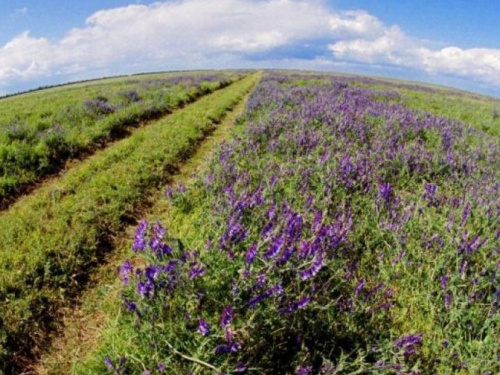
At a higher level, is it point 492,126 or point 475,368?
point 492,126

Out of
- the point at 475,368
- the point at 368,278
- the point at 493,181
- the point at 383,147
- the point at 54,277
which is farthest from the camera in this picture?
the point at 383,147

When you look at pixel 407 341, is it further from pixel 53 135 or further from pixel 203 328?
pixel 53 135

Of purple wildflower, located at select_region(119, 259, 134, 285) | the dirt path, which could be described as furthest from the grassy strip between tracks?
purple wildflower, located at select_region(119, 259, 134, 285)

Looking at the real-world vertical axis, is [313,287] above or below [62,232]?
above

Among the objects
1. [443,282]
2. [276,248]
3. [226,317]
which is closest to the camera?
[226,317]

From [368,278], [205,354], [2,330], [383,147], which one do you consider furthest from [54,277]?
[383,147]

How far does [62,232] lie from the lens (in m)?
5.32

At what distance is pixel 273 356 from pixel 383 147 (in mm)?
6250

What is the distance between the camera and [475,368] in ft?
9.37

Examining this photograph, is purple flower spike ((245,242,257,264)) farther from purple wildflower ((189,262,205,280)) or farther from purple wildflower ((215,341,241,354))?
purple wildflower ((215,341,241,354))

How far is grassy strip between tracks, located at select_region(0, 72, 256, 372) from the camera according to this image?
383cm

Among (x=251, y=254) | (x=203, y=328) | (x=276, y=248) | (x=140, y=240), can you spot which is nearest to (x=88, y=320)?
(x=140, y=240)

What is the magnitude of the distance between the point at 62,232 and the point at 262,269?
3554 mm

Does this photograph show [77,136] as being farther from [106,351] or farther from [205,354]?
[205,354]
